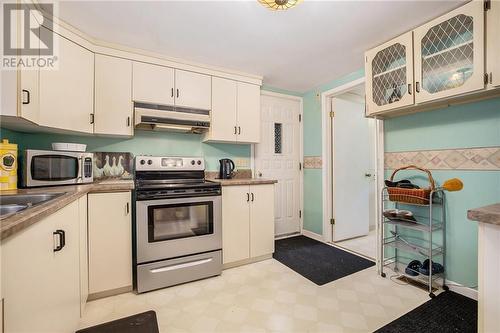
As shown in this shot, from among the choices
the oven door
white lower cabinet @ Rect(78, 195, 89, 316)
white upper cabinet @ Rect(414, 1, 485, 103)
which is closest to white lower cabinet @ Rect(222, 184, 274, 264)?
the oven door

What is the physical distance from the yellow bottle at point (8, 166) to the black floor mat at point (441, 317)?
2.75 metres

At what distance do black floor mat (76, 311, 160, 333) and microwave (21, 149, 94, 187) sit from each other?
1.12m

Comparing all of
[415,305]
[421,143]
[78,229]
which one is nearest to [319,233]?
[415,305]

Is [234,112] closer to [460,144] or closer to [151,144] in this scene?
[151,144]

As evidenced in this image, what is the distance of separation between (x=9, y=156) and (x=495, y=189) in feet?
11.9

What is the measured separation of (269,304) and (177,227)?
3.53 feet

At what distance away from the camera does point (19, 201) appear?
1337mm

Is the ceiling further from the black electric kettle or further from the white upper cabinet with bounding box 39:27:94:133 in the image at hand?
the black electric kettle

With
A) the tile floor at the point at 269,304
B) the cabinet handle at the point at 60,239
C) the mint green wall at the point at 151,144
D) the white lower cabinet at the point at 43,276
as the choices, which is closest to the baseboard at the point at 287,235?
the tile floor at the point at 269,304

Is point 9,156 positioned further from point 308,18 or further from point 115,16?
point 308,18

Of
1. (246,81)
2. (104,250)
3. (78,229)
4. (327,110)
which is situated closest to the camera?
(78,229)

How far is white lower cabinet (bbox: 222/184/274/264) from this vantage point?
241 cm

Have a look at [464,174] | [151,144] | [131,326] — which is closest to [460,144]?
[464,174]

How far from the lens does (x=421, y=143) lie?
2176 millimetres
